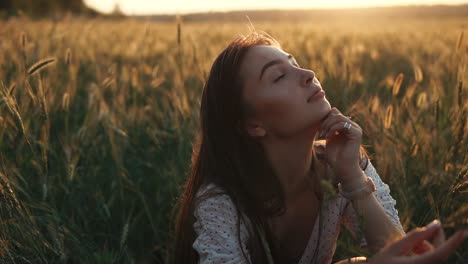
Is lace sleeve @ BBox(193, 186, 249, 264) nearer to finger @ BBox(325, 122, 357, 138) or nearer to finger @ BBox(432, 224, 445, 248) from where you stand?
finger @ BBox(325, 122, 357, 138)

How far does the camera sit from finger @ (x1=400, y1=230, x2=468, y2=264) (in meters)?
1.17

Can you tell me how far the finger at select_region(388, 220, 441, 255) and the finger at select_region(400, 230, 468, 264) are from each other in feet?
0.08

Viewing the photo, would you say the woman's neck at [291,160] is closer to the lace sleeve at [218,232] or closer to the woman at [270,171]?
the woman at [270,171]

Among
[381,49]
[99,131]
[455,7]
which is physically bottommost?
[455,7]

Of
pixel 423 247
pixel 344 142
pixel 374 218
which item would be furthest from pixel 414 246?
pixel 344 142

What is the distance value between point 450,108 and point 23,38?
150cm

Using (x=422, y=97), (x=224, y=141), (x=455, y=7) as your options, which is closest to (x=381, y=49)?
(x=422, y=97)

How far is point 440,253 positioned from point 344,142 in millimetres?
427

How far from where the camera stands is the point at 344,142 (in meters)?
1.58

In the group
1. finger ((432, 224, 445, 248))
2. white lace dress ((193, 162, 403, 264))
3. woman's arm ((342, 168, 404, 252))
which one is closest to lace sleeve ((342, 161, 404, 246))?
white lace dress ((193, 162, 403, 264))

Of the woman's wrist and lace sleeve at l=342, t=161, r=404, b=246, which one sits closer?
the woman's wrist

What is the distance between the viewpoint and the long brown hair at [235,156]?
163 centimetres

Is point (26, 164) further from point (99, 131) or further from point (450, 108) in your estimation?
point (450, 108)

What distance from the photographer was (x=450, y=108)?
2281mm
